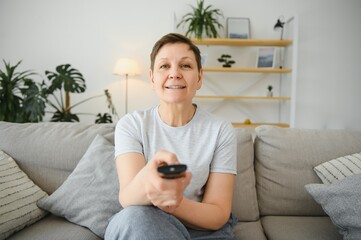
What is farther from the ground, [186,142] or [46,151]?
[186,142]

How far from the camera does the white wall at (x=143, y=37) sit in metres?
3.76

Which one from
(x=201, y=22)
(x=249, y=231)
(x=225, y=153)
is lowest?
(x=249, y=231)

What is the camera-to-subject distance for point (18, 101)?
2564 millimetres

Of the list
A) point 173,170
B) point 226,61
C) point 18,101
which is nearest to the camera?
point 173,170

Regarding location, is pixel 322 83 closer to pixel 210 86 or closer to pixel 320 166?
pixel 210 86

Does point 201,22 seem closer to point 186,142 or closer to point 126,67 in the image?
point 126,67

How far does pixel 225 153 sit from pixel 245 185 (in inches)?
14.1

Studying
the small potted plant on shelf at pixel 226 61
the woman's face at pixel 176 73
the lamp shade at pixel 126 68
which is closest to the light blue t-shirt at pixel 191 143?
the woman's face at pixel 176 73

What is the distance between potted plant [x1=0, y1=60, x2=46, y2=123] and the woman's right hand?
2245 mm

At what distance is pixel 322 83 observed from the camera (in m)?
3.85

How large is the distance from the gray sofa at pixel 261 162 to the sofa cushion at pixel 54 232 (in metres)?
0.07

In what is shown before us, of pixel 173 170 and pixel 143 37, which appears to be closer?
pixel 173 170

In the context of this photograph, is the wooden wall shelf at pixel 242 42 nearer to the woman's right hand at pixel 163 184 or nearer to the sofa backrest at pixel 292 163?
the sofa backrest at pixel 292 163

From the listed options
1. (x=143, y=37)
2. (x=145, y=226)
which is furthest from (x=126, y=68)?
(x=145, y=226)
